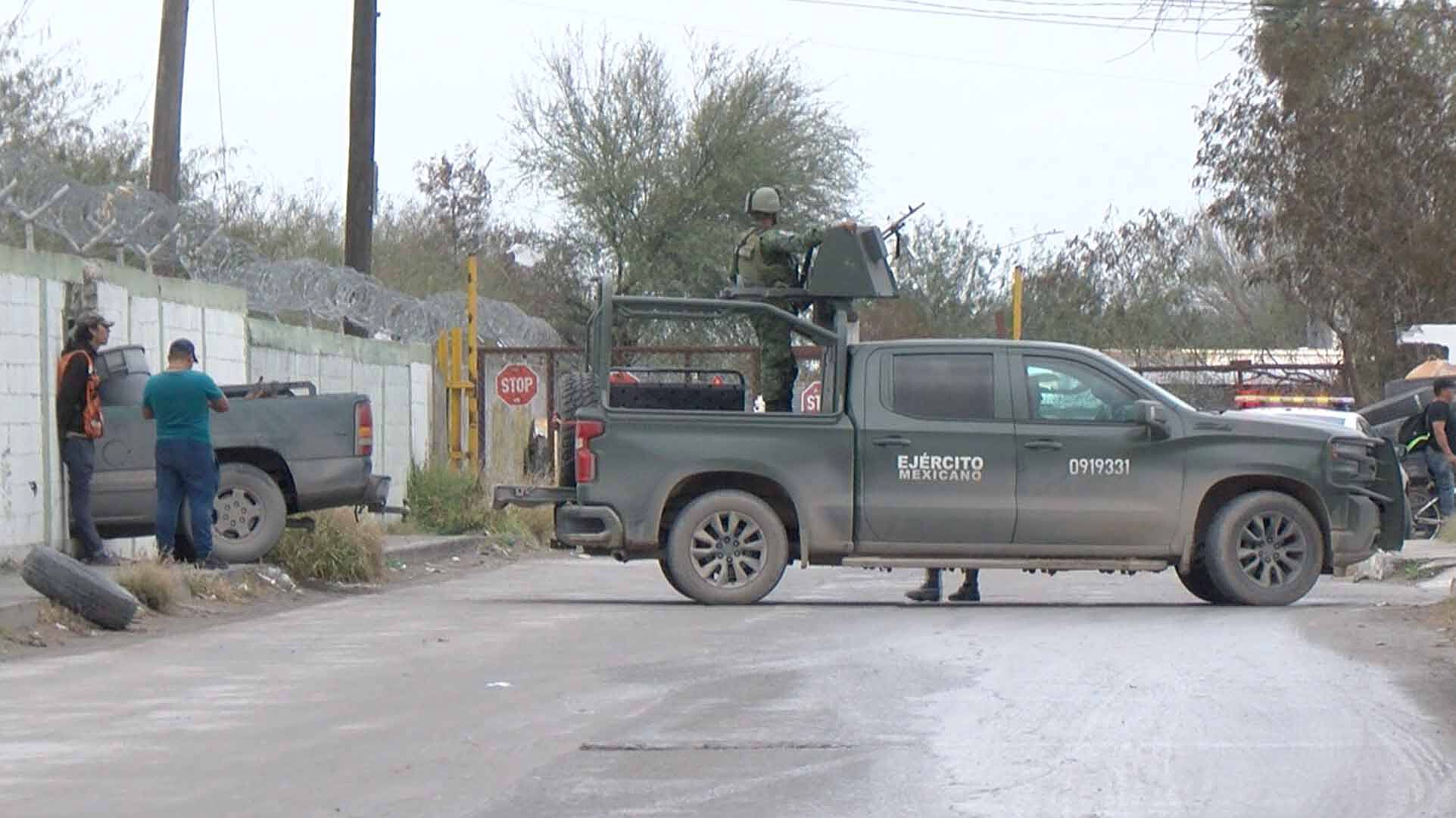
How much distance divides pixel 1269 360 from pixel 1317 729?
122ft

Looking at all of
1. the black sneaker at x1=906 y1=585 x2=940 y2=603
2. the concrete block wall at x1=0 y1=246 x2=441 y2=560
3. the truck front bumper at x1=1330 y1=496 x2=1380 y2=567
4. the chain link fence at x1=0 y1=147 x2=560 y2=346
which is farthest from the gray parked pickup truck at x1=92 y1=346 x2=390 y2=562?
the truck front bumper at x1=1330 y1=496 x2=1380 y2=567

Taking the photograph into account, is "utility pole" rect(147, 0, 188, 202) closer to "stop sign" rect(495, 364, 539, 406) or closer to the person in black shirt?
"stop sign" rect(495, 364, 539, 406)

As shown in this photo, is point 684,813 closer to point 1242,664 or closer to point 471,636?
point 1242,664

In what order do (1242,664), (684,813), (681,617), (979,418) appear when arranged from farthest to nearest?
(979,418) → (681,617) → (1242,664) → (684,813)

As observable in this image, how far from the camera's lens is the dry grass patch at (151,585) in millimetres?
14133

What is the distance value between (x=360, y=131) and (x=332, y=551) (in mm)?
10376

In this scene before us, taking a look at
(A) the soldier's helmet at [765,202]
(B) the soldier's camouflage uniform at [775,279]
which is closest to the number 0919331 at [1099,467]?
(B) the soldier's camouflage uniform at [775,279]

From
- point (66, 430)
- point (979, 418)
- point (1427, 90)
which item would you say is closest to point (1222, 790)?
point (979, 418)

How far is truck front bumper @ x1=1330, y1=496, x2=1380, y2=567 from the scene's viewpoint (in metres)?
15.2

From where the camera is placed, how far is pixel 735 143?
4384 cm

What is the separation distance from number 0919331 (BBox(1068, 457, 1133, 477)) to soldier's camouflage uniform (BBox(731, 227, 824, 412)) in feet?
6.92

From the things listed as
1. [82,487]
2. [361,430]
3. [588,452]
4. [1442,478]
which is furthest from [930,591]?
[1442,478]

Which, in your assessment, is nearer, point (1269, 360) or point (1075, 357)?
point (1075, 357)

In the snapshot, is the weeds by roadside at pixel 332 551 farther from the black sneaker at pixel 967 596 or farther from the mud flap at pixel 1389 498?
the mud flap at pixel 1389 498
